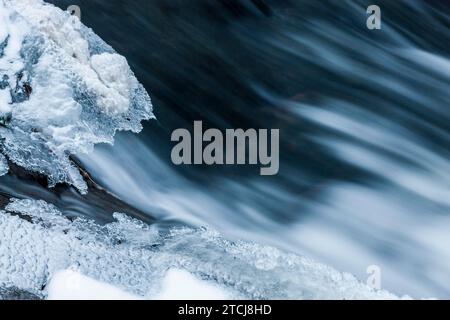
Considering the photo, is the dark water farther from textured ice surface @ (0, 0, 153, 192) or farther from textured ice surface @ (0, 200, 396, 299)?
textured ice surface @ (0, 200, 396, 299)

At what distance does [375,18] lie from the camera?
6.51 meters

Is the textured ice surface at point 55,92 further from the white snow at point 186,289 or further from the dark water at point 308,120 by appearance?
the white snow at point 186,289

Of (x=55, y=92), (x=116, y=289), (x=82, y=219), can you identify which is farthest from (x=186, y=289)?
(x=55, y=92)

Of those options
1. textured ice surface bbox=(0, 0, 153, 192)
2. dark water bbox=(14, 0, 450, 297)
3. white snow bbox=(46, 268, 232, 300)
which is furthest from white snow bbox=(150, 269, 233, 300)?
textured ice surface bbox=(0, 0, 153, 192)

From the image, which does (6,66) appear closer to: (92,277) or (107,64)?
(107,64)

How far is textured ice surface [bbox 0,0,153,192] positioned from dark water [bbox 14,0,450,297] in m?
0.16

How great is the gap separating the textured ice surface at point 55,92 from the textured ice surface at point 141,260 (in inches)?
16.6

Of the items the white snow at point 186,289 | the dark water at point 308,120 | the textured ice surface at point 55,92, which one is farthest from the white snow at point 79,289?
the dark water at point 308,120

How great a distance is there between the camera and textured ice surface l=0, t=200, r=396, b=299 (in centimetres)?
332

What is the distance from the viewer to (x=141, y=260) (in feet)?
11.5

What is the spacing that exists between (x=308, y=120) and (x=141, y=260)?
2.22 metres
